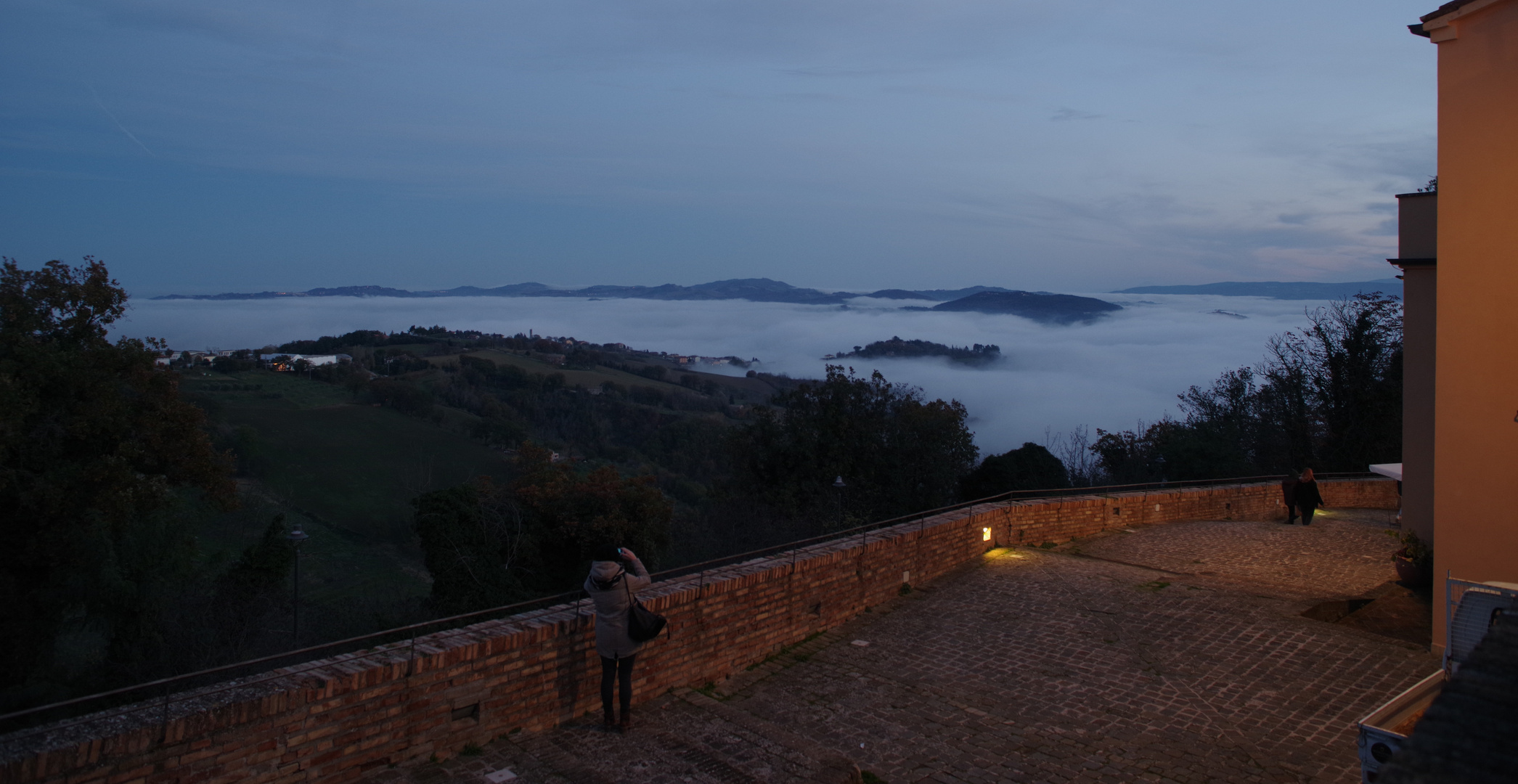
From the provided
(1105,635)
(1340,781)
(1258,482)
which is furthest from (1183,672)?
(1258,482)

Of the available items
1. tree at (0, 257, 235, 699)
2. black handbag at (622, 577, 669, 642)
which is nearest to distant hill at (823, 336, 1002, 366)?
tree at (0, 257, 235, 699)

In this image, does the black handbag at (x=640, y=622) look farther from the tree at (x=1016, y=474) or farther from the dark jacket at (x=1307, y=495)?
the tree at (x=1016, y=474)

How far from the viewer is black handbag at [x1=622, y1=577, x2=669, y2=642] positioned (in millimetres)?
5527

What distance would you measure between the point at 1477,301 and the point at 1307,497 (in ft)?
31.1

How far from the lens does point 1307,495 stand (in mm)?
15070

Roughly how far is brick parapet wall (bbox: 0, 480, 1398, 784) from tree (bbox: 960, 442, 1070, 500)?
1728cm

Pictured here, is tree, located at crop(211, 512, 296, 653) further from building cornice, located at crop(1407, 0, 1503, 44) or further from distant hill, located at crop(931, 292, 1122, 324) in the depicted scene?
distant hill, located at crop(931, 292, 1122, 324)

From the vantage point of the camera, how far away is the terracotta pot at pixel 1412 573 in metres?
9.13

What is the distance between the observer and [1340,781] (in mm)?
5219

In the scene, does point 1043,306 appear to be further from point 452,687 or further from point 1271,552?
point 452,687

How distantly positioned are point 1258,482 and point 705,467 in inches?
1099

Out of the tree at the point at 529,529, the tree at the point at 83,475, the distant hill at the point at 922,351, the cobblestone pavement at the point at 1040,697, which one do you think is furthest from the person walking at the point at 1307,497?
the distant hill at the point at 922,351

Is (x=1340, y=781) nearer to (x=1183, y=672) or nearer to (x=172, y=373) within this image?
(x=1183, y=672)

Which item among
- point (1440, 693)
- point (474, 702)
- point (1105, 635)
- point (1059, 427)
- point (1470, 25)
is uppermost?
point (1470, 25)
